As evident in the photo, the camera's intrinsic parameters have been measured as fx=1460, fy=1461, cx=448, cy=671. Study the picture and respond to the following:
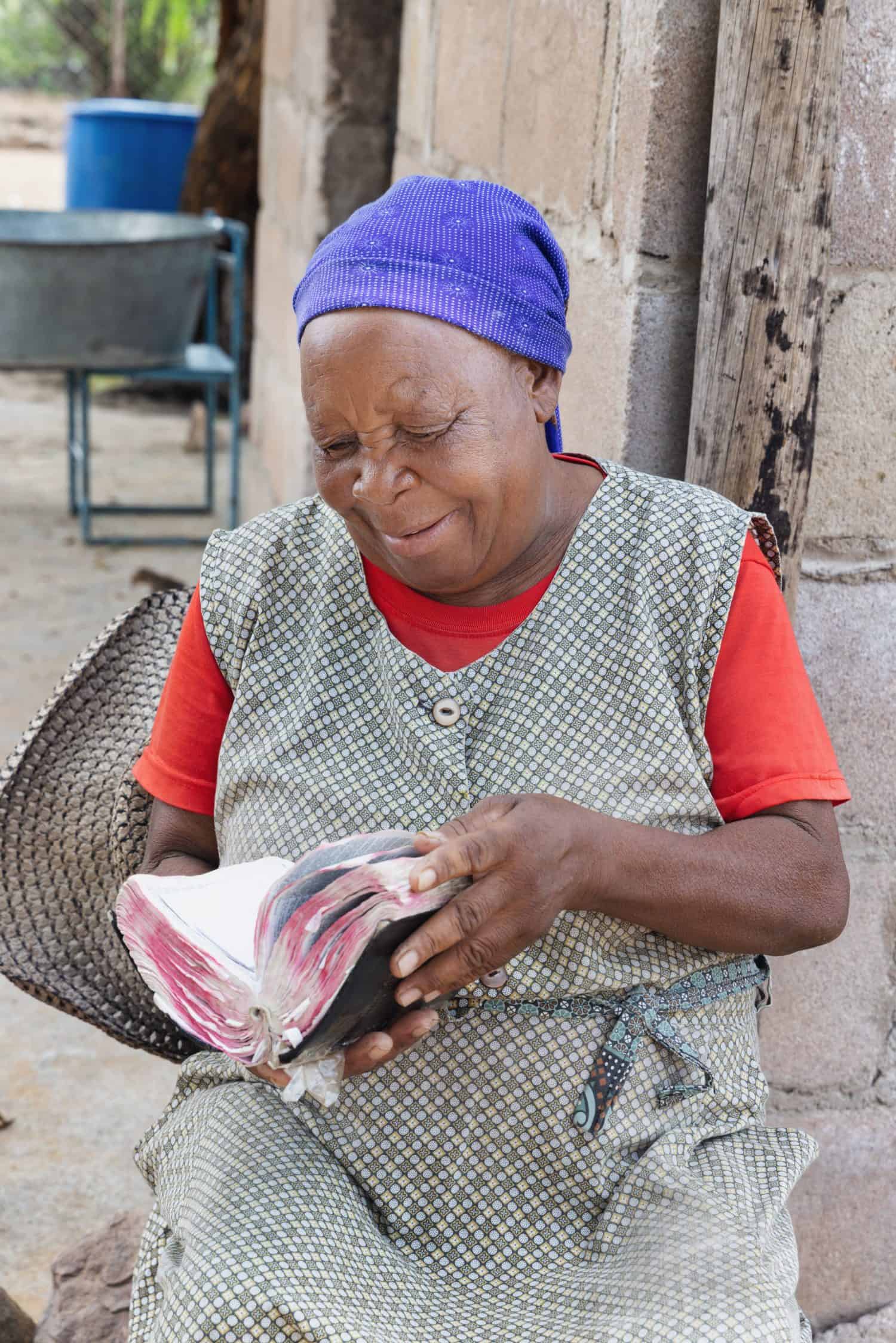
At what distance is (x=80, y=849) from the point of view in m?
2.00

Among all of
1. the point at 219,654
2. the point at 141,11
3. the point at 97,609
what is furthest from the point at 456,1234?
the point at 141,11

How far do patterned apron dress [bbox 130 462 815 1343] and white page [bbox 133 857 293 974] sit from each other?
14cm

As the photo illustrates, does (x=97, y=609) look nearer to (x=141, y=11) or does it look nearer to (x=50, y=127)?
(x=141, y=11)

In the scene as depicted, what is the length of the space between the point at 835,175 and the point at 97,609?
4.06 meters

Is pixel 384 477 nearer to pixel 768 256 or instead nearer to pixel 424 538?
pixel 424 538

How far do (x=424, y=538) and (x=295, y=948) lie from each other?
49 cm

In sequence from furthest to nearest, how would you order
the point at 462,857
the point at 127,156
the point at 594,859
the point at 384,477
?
1. the point at 127,156
2. the point at 384,477
3. the point at 594,859
4. the point at 462,857

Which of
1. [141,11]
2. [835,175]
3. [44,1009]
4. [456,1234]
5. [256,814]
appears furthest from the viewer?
[141,11]

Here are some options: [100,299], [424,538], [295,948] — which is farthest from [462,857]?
[100,299]

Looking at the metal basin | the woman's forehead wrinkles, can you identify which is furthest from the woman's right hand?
the metal basin

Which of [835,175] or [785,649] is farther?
[835,175]

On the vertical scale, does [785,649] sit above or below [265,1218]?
above

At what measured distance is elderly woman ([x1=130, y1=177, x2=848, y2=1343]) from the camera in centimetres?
150

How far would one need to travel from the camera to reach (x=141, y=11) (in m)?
14.2
